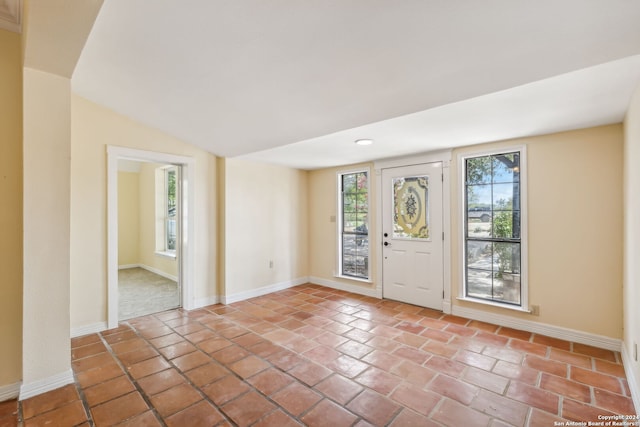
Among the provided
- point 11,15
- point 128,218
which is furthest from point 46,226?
point 128,218

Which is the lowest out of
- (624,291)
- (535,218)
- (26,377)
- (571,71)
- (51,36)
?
(26,377)

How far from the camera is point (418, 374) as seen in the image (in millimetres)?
2404

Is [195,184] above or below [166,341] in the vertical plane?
above

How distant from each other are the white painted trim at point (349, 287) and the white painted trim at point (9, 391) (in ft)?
12.6

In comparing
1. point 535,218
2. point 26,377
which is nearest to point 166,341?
point 26,377

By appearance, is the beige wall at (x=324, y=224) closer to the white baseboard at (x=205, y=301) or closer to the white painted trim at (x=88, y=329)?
the white baseboard at (x=205, y=301)

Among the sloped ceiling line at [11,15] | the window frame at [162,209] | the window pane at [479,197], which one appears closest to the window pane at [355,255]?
the window pane at [479,197]

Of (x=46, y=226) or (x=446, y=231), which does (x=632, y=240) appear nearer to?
(x=446, y=231)

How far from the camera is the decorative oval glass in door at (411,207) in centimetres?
410

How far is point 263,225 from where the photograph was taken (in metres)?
4.85

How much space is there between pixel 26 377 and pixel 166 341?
3.52 ft

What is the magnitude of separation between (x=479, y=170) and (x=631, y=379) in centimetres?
230

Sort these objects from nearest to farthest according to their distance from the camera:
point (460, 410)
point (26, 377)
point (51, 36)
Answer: point (51, 36) → point (460, 410) → point (26, 377)

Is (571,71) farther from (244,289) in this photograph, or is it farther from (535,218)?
(244,289)
